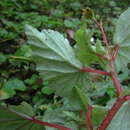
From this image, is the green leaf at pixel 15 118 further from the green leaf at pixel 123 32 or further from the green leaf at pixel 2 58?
the green leaf at pixel 2 58

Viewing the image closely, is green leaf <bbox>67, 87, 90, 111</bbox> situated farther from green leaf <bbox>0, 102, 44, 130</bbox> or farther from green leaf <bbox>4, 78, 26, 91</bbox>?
green leaf <bbox>4, 78, 26, 91</bbox>

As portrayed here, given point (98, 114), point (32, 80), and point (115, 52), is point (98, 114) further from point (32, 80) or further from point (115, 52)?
point (32, 80)

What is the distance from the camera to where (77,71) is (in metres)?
0.65

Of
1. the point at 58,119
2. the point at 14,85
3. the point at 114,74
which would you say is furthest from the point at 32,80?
the point at 114,74

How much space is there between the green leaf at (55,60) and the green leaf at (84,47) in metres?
0.02

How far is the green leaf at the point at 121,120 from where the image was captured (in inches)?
23.5

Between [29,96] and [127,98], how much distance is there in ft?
3.26

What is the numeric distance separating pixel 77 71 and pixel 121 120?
0.42 feet

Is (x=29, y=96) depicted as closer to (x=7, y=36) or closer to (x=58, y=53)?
(x=7, y=36)

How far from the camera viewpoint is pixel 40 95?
1478mm

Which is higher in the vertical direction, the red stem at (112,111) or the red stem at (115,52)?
the red stem at (115,52)

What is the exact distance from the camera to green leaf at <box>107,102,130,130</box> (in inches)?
23.5

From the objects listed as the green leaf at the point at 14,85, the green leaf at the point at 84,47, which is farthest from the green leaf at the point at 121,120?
the green leaf at the point at 14,85

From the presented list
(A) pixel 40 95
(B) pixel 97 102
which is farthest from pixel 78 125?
(A) pixel 40 95
